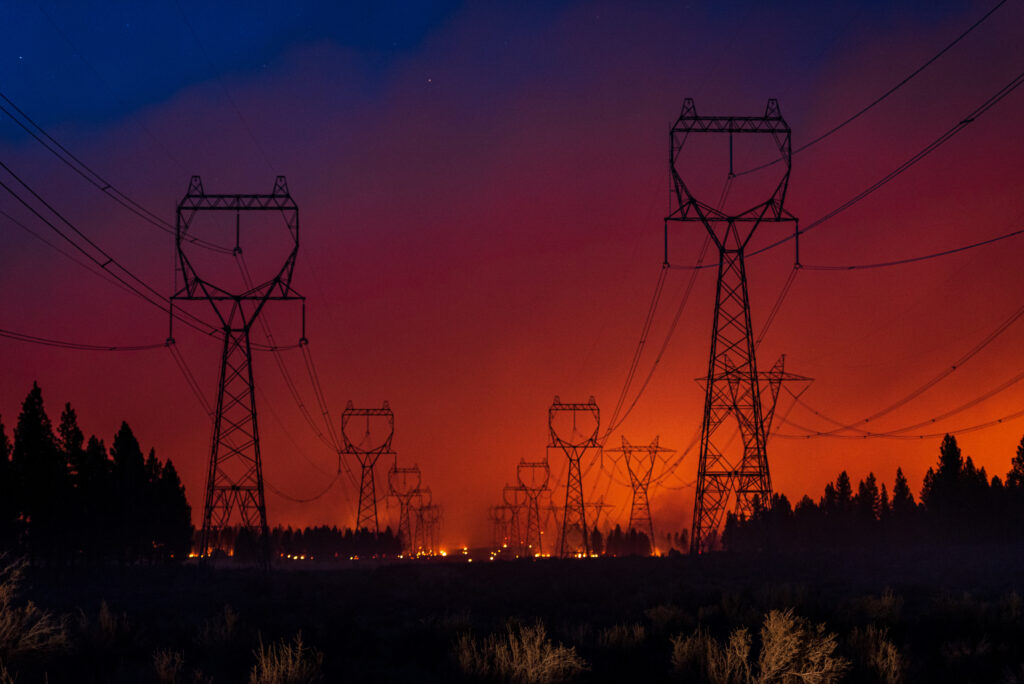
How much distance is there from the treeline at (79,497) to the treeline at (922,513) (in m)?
63.3

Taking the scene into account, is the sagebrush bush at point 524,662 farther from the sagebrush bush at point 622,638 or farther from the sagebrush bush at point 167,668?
the sagebrush bush at point 167,668

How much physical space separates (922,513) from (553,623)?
15035 cm

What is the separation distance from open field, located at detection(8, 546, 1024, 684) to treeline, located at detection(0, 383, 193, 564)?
41946 millimetres

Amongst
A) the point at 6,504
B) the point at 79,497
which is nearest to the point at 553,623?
the point at 6,504

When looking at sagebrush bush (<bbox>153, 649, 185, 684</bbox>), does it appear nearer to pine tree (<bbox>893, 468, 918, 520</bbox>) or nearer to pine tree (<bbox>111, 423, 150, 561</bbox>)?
pine tree (<bbox>111, 423, 150, 561</bbox>)

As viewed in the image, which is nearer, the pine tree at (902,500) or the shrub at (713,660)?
the shrub at (713,660)

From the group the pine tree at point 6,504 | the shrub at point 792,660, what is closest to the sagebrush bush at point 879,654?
the shrub at point 792,660

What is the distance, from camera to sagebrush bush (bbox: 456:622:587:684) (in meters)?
18.6

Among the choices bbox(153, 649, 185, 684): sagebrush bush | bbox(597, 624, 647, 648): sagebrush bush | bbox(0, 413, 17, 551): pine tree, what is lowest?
bbox(153, 649, 185, 684): sagebrush bush

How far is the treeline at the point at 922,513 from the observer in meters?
135

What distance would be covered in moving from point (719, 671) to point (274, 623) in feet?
48.1

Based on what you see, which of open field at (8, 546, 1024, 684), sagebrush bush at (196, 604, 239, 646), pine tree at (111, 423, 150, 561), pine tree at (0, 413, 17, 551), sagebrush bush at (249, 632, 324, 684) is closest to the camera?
sagebrush bush at (249, 632, 324, 684)

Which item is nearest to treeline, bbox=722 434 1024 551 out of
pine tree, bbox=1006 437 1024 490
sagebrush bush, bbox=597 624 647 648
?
pine tree, bbox=1006 437 1024 490

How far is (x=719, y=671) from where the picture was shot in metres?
19.1
